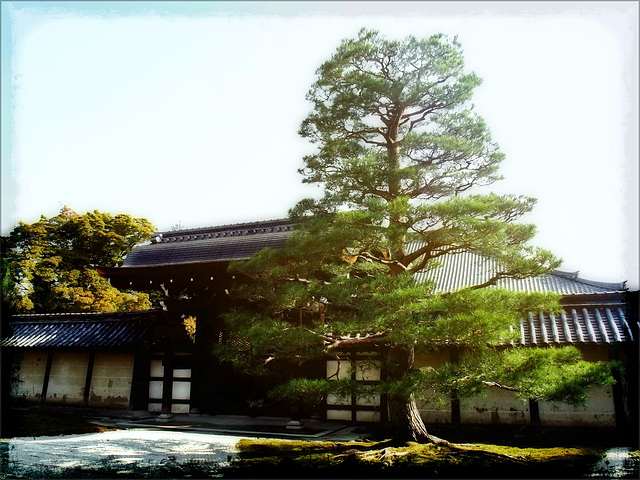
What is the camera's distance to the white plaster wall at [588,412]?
31.4ft

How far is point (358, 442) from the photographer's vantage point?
7883 mm

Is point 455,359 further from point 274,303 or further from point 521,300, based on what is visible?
point 274,303

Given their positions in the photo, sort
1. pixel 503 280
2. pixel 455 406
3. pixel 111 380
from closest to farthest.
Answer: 1. pixel 455 406
2. pixel 111 380
3. pixel 503 280

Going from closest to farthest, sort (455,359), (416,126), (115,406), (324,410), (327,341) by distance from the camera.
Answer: (327,341), (416,126), (455,359), (324,410), (115,406)

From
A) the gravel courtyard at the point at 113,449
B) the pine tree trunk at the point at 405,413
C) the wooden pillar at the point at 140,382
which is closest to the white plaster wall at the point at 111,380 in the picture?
the wooden pillar at the point at 140,382

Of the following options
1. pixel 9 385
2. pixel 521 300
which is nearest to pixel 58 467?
pixel 521 300

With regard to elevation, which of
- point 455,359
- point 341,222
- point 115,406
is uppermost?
point 341,222

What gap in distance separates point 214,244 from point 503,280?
32.0 feet

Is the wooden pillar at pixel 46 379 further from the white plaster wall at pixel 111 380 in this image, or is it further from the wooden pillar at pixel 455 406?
the wooden pillar at pixel 455 406

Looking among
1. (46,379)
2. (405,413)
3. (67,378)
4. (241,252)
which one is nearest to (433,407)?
(405,413)

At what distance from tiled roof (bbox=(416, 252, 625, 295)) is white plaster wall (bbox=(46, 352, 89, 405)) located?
11.4 metres

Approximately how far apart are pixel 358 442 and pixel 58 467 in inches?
188

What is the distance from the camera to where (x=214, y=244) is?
13.8 m

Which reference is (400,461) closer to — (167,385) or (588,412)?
(588,412)
